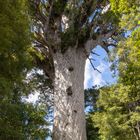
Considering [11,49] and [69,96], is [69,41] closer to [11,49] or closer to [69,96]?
[69,96]

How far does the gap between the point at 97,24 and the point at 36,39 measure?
2.35 m

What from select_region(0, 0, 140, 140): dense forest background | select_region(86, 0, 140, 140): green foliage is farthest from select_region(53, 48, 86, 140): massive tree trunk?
select_region(86, 0, 140, 140): green foliage

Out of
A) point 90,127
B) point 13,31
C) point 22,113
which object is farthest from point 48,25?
point 90,127

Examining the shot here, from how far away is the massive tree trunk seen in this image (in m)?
10.2

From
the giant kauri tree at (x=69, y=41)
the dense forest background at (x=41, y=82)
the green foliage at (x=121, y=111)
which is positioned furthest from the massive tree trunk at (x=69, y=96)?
the green foliage at (x=121, y=111)

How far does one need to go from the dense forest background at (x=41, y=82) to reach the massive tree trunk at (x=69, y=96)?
1129 mm

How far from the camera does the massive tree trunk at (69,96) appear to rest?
10211 mm

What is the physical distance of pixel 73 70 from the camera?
1136cm

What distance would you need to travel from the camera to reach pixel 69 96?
10719 mm

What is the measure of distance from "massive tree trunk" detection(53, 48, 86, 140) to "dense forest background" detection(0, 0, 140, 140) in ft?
3.70

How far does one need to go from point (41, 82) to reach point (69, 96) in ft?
18.3

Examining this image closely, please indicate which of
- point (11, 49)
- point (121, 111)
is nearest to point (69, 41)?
point (11, 49)

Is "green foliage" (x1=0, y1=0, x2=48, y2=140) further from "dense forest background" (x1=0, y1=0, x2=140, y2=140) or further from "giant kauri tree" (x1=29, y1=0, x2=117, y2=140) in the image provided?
"giant kauri tree" (x1=29, y1=0, x2=117, y2=140)

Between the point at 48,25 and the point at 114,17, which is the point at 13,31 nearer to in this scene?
the point at 48,25
